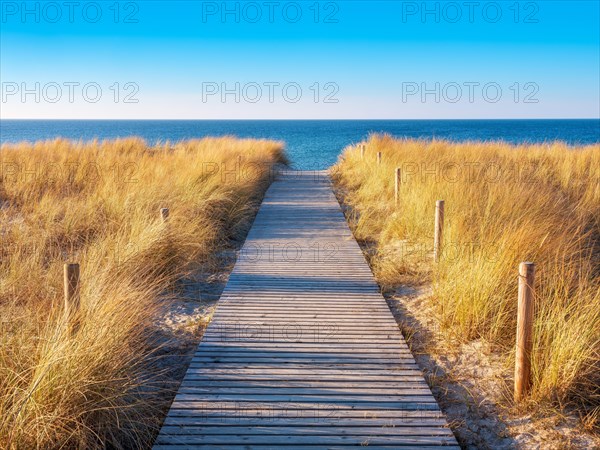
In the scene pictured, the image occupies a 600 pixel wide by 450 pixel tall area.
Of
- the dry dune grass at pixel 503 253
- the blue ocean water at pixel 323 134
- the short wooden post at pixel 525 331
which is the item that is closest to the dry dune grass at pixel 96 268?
the short wooden post at pixel 525 331

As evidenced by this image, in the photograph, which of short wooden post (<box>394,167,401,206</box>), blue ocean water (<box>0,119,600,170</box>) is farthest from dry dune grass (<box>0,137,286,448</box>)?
blue ocean water (<box>0,119,600,170</box>)

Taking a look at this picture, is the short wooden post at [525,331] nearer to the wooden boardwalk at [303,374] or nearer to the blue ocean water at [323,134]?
the wooden boardwalk at [303,374]

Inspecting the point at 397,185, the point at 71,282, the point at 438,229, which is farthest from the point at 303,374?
the point at 397,185

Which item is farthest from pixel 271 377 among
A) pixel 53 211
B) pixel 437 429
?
pixel 53 211

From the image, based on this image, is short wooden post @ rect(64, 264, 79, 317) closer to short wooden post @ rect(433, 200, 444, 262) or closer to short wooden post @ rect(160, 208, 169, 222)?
short wooden post @ rect(160, 208, 169, 222)

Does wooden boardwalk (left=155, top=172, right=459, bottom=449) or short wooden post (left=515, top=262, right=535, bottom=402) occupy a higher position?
short wooden post (left=515, top=262, right=535, bottom=402)

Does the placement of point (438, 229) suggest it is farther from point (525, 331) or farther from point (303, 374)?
point (303, 374)

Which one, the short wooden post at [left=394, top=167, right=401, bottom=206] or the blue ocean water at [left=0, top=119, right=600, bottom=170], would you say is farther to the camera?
the blue ocean water at [left=0, top=119, right=600, bottom=170]

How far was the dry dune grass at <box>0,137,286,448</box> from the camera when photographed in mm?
3053

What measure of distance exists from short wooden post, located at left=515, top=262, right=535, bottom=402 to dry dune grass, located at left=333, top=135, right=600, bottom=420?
0.28ft

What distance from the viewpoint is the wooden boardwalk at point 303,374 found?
3.24 meters

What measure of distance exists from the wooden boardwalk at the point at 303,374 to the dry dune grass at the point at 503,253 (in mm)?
680

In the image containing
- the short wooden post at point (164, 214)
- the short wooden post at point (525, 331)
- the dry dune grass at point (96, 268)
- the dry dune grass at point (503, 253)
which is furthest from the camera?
the short wooden post at point (164, 214)

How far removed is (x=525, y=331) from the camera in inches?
144
